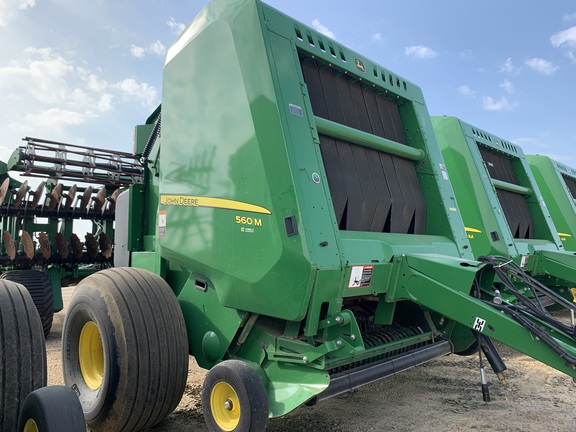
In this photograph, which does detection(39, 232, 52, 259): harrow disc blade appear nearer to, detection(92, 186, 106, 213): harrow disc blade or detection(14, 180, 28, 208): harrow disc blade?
detection(14, 180, 28, 208): harrow disc blade

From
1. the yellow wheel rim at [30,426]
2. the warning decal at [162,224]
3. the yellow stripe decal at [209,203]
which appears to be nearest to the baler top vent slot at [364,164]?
the yellow stripe decal at [209,203]

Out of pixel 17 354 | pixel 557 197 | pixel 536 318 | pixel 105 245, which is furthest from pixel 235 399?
pixel 557 197

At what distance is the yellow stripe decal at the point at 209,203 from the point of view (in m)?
2.96

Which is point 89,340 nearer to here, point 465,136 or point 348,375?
point 348,375

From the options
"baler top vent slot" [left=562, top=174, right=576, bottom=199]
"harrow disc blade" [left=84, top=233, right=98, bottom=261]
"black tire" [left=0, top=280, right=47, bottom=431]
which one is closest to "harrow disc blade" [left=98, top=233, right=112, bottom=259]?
"harrow disc blade" [left=84, top=233, right=98, bottom=261]

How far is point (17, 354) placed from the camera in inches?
91.4

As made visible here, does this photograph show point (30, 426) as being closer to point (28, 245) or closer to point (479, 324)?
point (479, 324)

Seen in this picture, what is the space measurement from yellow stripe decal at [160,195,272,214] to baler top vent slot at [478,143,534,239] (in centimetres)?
512

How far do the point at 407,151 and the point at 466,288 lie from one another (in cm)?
153

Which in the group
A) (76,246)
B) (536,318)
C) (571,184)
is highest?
(571,184)

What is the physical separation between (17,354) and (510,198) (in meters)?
7.01

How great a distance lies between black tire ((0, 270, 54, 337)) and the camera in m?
6.53

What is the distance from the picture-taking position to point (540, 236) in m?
7.70

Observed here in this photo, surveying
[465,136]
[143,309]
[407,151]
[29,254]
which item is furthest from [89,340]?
[465,136]
